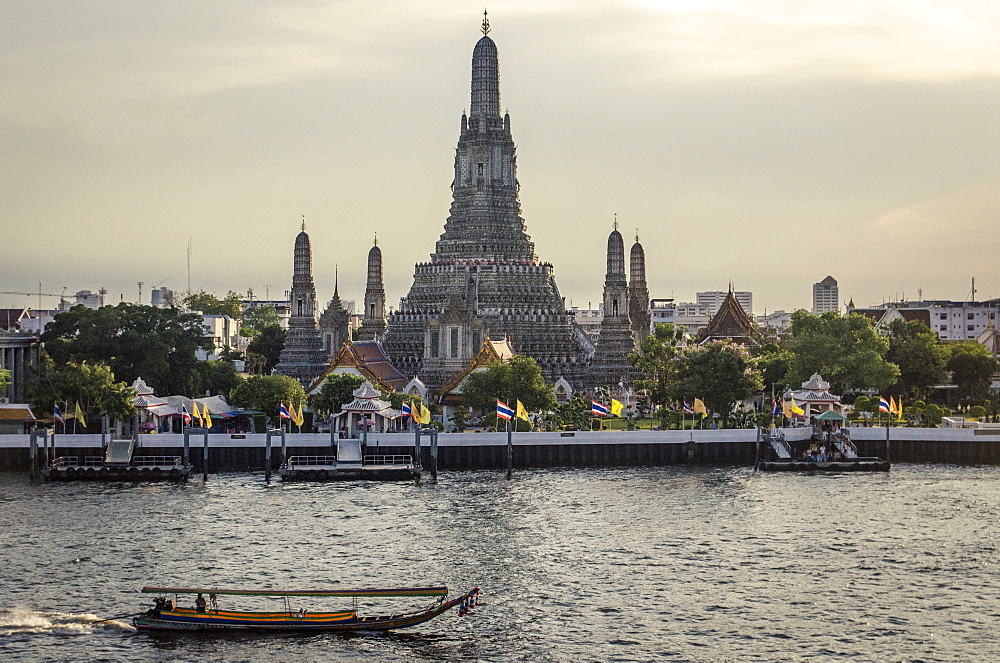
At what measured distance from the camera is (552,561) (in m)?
77.1

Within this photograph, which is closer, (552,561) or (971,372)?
(552,561)

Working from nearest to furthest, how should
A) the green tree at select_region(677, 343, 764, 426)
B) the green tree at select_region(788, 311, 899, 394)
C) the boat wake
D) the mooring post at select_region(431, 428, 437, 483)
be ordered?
the boat wake, the mooring post at select_region(431, 428, 437, 483), the green tree at select_region(677, 343, 764, 426), the green tree at select_region(788, 311, 899, 394)

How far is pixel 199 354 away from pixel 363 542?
123 m

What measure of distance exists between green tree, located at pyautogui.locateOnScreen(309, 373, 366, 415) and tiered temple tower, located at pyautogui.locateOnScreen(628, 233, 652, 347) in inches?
2218

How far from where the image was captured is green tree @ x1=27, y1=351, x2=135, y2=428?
11806 centimetres

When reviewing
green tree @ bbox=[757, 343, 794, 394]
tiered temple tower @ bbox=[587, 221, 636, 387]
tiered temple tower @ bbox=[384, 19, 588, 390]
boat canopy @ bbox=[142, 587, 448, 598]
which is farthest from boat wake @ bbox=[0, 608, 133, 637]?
tiered temple tower @ bbox=[587, 221, 636, 387]

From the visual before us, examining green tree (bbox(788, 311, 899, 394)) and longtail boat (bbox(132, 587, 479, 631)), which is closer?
longtail boat (bbox(132, 587, 479, 631))

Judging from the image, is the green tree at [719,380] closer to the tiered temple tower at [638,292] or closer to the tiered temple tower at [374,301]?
the tiered temple tower at [638,292]

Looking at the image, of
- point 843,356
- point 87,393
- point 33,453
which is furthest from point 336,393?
point 843,356

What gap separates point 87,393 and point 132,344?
20.7 meters

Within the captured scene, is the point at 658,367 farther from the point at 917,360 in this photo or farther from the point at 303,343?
the point at 303,343

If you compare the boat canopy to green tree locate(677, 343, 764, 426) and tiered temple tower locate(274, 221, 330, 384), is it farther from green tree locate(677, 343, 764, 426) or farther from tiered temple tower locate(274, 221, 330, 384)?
tiered temple tower locate(274, 221, 330, 384)

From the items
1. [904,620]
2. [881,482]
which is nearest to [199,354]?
[881,482]

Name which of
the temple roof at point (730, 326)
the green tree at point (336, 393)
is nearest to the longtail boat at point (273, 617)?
the green tree at point (336, 393)
